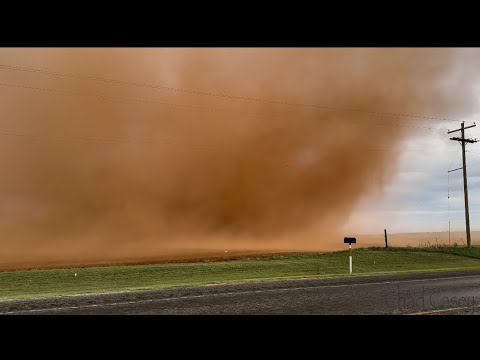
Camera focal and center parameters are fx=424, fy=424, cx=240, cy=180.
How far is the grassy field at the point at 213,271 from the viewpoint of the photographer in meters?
18.9

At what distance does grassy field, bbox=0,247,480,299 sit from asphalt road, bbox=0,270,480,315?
133 inches

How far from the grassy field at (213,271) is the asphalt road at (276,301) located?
338 cm

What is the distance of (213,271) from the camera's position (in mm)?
24578

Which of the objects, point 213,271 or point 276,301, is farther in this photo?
point 213,271

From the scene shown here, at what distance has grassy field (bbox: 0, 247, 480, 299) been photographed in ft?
62.1

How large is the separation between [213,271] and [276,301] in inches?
555

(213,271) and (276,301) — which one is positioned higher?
(276,301)

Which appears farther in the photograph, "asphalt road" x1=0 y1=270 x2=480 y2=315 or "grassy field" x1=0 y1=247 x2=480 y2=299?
"grassy field" x1=0 y1=247 x2=480 y2=299

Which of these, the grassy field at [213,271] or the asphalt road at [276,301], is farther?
the grassy field at [213,271]

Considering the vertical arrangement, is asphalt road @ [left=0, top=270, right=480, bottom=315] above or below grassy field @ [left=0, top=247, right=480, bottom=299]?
above

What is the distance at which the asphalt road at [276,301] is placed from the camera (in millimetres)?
9500

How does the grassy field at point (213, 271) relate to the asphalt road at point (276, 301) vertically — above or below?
below
